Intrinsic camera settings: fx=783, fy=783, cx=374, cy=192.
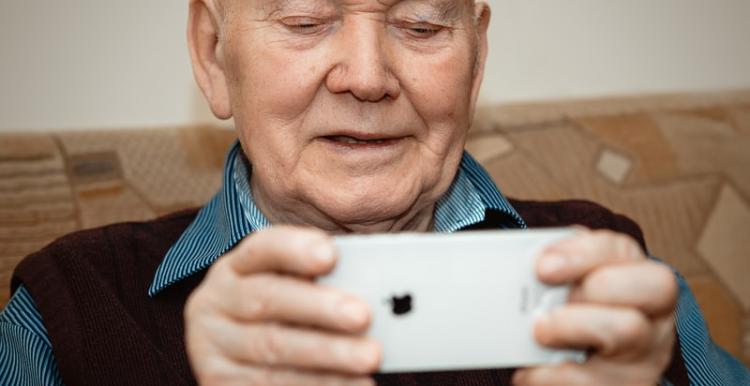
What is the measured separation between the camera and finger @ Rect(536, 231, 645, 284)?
28.2 inches

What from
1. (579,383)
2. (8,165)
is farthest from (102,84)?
(579,383)

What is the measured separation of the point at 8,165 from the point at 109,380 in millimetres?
493

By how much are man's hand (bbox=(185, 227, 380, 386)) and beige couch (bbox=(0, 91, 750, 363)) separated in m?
0.75

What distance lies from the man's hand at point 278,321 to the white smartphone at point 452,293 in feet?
0.09

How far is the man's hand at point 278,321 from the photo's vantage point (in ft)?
2.28

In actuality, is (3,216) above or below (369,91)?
below

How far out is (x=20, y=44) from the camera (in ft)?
5.07

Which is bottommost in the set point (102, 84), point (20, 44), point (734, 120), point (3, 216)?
point (734, 120)

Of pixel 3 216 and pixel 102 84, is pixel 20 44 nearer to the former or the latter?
pixel 102 84

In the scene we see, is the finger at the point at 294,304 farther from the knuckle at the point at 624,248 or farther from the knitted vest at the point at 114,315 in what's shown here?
the knitted vest at the point at 114,315

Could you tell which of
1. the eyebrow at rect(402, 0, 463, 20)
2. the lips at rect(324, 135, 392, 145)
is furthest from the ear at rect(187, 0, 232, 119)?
the eyebrow at rect(402, 0, 463, 20)

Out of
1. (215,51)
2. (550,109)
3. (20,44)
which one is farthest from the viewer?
(550,109)

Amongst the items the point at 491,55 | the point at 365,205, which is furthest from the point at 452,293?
the point at 491,55

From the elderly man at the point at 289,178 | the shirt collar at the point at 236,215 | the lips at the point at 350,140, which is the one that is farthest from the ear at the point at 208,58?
the lips at the point at 350,140
